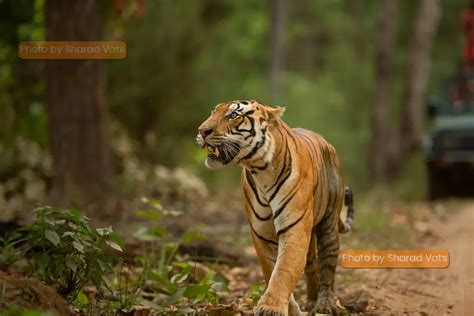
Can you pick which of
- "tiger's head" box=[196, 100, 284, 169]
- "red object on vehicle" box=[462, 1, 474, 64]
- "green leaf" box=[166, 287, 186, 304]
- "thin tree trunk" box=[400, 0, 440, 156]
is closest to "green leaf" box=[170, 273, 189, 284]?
"green leaf" box=[166, 287, 186, 304]

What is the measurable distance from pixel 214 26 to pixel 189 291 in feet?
41.9

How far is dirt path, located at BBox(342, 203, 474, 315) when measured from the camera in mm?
6832

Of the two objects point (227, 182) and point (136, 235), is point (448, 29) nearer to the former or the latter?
point (227, 182)

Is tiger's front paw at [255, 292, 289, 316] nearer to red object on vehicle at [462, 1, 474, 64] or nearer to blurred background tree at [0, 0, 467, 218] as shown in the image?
blurred background tree at [0, 0, 467, 218]

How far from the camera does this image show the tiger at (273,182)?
5754 mm

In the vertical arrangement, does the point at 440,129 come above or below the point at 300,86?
A: below

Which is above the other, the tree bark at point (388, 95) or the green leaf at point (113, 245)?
the tree bark at point (388, 95)

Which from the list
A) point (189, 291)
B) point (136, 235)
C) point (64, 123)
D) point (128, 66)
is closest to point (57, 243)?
point (189, 291)

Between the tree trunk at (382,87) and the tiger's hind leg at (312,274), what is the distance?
53.9ft

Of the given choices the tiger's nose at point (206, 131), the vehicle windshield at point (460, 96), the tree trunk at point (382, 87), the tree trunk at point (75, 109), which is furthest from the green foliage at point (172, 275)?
the tree trunk at point (382, 87)

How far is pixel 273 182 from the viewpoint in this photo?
5.94 m

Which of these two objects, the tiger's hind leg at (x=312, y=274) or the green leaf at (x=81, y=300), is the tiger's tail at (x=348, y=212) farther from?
the green leaf at (x=81, y=300)

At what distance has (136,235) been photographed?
7758 millimetres

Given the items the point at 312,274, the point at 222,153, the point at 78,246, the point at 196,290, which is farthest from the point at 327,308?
the point at 78,246
